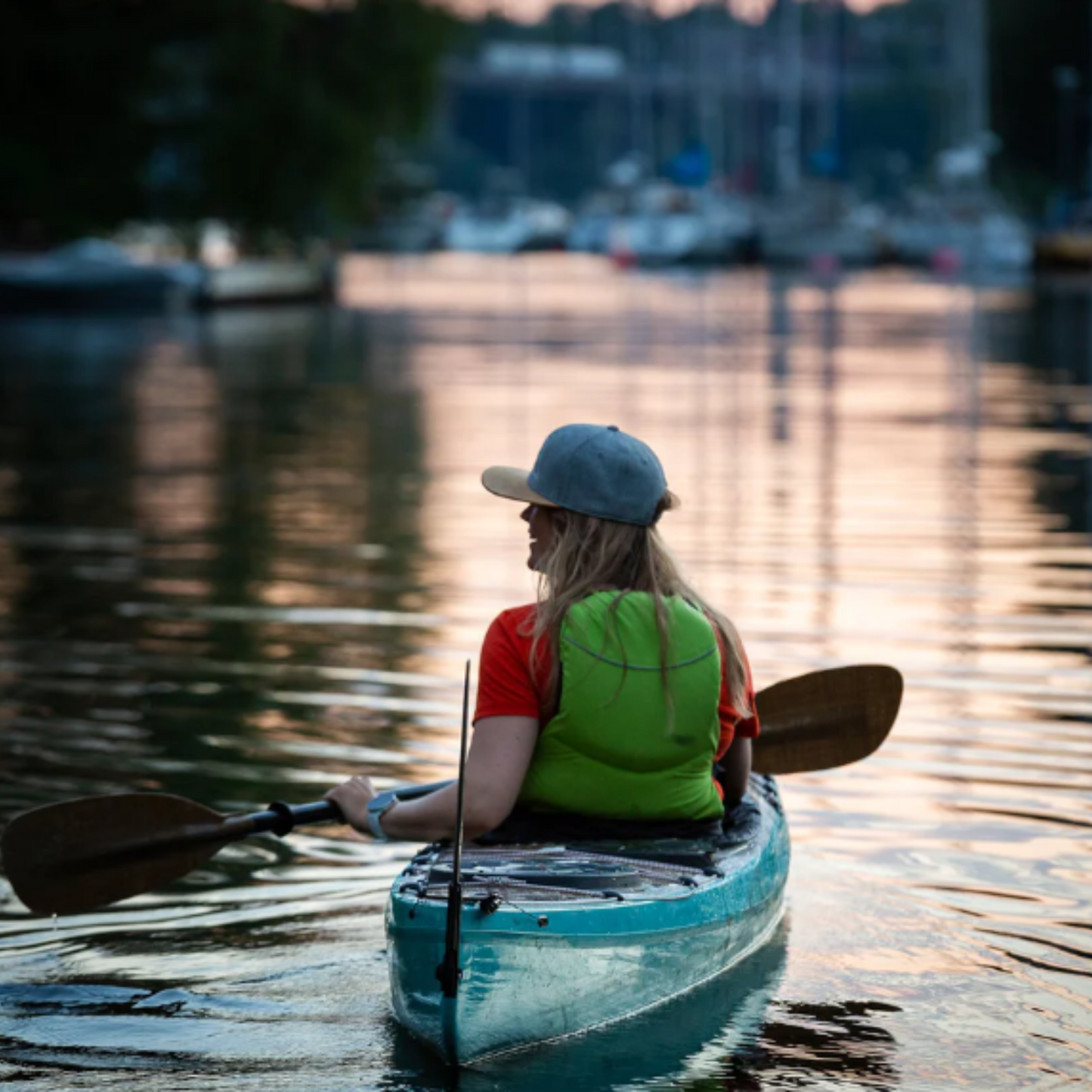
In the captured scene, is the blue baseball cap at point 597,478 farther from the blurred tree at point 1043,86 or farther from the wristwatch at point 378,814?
the blurred tree at point 1043,86

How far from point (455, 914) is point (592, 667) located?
78 cm

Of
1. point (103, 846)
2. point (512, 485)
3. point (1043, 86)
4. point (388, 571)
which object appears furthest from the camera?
point (1043, 86)

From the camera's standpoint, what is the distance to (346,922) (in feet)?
23.7

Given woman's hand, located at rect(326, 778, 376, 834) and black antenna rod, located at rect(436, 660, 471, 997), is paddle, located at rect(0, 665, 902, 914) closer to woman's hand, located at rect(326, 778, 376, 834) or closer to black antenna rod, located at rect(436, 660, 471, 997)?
woman's hand, located at rect(326, 778, 376, 834)

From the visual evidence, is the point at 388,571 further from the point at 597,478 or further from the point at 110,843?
the point at 597,478

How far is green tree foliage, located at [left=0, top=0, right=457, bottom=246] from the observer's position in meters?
54.3

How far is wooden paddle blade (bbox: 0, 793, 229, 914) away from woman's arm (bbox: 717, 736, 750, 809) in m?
1.38

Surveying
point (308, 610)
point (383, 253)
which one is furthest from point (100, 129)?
point (383, 253)

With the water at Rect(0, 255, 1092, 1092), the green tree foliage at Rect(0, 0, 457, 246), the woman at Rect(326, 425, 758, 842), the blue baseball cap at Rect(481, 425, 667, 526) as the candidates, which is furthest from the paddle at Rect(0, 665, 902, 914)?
the green tree foliage at Rect(0, 0, 457, 246)

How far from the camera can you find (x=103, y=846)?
7.03 meters

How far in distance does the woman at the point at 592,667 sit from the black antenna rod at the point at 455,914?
345mm

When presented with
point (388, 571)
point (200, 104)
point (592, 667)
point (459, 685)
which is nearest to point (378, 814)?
point (592, 667)

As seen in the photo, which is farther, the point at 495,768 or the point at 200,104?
the point at 200,104

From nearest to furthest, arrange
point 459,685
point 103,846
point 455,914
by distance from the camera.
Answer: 1. point 455,914
2. point 103,846
3. point 459,685
